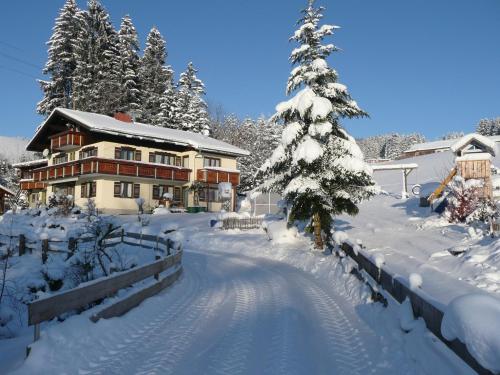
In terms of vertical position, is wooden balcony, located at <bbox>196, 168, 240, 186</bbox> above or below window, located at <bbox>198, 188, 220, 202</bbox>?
above

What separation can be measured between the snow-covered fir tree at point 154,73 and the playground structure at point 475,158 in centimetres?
4525

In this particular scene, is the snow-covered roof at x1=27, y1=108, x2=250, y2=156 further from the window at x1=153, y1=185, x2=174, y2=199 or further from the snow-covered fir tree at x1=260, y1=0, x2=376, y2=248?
the snow-covered fir tree at x1=260, y1=0, x2=376, y2=248

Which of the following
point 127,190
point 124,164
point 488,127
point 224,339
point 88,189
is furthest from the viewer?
point 488,127

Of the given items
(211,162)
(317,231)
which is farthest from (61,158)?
(317,231)

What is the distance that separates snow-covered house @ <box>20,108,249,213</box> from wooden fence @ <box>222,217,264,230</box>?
1432cm

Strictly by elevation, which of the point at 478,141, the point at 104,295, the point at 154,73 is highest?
the point at 154,73

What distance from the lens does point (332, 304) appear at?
29.2ft

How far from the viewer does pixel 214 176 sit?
41.9m

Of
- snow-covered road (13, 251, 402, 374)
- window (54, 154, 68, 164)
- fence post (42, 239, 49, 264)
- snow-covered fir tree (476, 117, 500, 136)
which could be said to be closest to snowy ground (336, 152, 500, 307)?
snow-covered road (13, 251, 402, 374)

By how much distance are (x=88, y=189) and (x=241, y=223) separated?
742 inches

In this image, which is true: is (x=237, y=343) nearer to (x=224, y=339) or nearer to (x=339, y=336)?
(x=224, y=339)

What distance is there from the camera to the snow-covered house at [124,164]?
121 feet

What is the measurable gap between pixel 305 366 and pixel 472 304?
223 centimetres

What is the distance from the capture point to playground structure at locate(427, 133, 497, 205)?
21422mm
